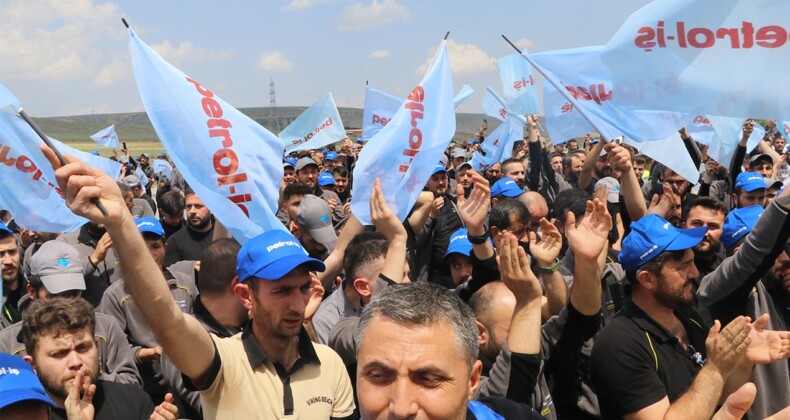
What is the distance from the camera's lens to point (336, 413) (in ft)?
9.61

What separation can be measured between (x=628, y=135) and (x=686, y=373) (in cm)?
222

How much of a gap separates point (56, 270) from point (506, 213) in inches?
127

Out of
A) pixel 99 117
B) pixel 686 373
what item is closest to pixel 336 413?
pixel 686 373

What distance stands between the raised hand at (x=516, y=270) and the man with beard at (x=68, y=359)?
1.86m

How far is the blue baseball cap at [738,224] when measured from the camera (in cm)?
473

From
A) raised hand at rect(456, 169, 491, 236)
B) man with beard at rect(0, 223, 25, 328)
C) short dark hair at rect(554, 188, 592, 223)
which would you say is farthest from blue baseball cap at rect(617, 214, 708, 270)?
man with beard at rect(0, 223, 25, 328)

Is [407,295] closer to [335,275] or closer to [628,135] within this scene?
[335,275]

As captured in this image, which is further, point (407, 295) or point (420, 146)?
point (420, 146)

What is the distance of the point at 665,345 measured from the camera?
11.2 ft

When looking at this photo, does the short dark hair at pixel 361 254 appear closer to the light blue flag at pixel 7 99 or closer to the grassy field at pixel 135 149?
the light blue flag at pixel 7 99

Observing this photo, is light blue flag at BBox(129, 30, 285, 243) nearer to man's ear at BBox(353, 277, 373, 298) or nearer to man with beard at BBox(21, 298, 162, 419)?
man's ear at BBox(353, 277, 373, 298)

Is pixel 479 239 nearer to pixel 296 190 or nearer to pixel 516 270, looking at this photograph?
pixel 516 270

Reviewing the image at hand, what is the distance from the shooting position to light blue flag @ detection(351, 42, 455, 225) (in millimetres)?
5539

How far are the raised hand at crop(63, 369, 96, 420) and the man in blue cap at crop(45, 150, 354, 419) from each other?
2.48 ft
